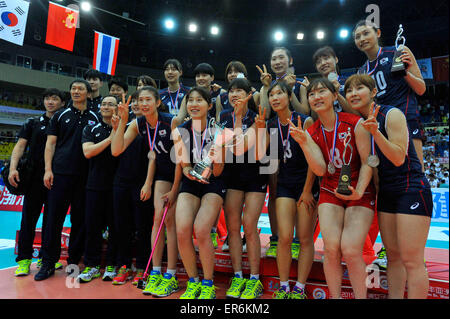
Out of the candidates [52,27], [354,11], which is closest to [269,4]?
[354,11]

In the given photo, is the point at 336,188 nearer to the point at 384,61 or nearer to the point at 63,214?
the point at 384,61

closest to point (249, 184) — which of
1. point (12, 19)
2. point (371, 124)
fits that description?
point (371, 124)

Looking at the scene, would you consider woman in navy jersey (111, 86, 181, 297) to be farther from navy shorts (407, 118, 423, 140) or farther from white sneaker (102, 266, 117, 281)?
navy shorts (407, 118, 423, 140)

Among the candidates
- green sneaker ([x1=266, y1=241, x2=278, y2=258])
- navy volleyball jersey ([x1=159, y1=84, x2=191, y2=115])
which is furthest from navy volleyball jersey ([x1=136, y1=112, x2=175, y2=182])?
green sneaker ([x1=266, y1=241, x2=278, y2=258])

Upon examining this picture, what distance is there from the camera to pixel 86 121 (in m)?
4.01

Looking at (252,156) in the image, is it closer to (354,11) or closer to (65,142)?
(65,142)

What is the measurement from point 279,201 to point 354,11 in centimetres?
2004

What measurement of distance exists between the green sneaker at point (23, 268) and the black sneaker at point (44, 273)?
0.87 feet

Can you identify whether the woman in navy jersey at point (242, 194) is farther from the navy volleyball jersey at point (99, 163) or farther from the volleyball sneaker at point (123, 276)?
the navy volleyball jersey at point (99, 163)

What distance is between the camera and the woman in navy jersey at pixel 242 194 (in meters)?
3.15

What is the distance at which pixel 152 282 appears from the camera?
10.6ft

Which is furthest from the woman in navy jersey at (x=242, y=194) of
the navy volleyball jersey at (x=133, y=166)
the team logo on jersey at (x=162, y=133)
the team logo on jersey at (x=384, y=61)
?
the team logo on jersey at (x=384, y=61)

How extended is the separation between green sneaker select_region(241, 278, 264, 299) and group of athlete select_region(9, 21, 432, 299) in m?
0.01
